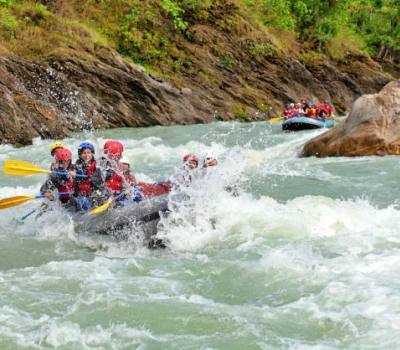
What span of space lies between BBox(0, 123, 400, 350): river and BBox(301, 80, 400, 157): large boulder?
221 centimetres

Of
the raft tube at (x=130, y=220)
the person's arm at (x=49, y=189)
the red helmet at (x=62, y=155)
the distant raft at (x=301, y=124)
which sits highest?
the red helmet at (x=62, y=155)

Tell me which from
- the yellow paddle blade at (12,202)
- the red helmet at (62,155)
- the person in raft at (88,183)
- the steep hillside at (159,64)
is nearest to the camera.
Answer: the person in raft at (88,183)

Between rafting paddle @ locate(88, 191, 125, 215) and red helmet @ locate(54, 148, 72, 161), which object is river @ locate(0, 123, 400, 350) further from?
red helmet @ locate(54, 148, 72, 161)

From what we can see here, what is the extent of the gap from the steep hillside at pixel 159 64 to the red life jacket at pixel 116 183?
748 cm

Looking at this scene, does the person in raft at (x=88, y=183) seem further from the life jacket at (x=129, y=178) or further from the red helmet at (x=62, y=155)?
the life jacket at (x=129, y=178)

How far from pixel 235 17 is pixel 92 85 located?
863 cm

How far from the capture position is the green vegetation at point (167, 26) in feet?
61.9

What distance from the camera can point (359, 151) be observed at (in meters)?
11.9

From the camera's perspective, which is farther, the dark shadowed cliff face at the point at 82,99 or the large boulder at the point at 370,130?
the dark shadowed cliff face at the point at 82,99

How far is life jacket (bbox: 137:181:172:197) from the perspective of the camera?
7.81m

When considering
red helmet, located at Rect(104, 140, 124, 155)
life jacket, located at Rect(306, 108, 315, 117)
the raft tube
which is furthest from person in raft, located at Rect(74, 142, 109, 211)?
life jacket, located at Rect(306, 108, 315, 117)

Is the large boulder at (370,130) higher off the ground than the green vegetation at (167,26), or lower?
lower

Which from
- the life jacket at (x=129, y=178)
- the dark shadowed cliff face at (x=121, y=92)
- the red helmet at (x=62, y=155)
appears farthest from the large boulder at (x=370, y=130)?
the dark shadowed cliff face at (x=121, y=92)

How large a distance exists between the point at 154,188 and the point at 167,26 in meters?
15.8
